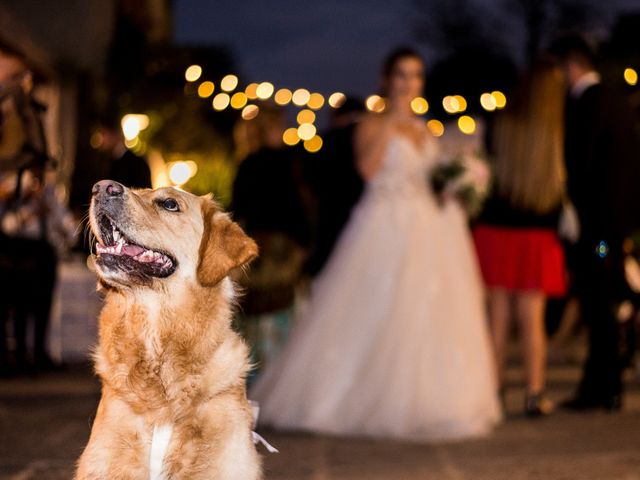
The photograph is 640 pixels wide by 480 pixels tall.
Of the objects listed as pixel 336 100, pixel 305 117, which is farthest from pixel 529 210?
pixel 305 117

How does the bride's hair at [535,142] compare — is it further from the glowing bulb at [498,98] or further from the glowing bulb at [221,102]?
Answer: the glowing bulb at [221,102]

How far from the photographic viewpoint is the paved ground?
20.8 ft

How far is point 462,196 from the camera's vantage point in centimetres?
835

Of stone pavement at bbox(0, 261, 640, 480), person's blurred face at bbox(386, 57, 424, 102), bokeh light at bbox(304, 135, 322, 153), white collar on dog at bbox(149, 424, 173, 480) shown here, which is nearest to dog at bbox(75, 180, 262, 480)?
white collar on dog at bbox(149, 424, 173, 480)

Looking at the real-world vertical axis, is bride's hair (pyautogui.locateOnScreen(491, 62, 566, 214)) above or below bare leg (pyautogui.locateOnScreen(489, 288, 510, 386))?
above

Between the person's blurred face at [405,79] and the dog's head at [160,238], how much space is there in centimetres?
385

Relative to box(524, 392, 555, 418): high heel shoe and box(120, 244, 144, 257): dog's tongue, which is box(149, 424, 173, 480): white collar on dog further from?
box(524, 392, 555, 418): high heel shoe

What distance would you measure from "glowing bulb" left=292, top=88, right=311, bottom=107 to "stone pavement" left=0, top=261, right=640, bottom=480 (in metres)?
6.60

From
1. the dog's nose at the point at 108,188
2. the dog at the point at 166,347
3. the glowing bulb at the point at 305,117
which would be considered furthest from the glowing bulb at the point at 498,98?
the glowing bulb at the point at 305,117

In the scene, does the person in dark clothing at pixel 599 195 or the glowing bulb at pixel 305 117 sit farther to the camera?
the glowing bulb at pixel 305 117

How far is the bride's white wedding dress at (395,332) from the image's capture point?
25.7ft

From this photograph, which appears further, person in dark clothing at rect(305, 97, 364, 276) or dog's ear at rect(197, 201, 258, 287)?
person in dark clothing at rect(305, 97, 364, 276)

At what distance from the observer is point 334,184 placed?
9227 mm

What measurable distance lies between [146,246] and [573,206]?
5.66m
